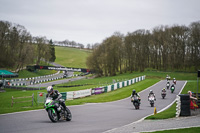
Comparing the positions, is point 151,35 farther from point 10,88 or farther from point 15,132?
point 15,132

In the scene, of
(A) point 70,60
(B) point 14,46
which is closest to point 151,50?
Answer: (B) point 14,46

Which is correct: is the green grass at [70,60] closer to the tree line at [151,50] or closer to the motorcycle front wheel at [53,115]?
the tree line at [151,50]

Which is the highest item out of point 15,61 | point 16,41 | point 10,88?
point 16,41

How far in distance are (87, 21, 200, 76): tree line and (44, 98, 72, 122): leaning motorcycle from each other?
62125mm

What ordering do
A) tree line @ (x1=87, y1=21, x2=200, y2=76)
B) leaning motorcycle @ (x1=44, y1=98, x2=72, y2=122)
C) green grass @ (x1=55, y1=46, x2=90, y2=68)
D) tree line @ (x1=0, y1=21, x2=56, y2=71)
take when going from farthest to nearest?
1. green grass @ (x1=55, y1=46, x2=90, y2=68)
2. tree line @ (x1=0, y1=21, x2=56, y2=71)
3. tree line @ (x1=87, y1=21, x2=200, y2=76)
4. leaning motorcycle @ (x1=44, y1=98, x2=72, y2=122)

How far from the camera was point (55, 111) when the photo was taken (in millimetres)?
11344

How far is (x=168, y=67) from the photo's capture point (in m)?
83.9

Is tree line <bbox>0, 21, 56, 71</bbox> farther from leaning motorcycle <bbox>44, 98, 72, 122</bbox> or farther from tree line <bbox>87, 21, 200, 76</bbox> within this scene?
leaning motorcycle <bbox>44, 98, 72, 122</bbox>

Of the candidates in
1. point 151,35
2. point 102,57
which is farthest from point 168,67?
point 102,57

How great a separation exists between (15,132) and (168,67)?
3144 inches

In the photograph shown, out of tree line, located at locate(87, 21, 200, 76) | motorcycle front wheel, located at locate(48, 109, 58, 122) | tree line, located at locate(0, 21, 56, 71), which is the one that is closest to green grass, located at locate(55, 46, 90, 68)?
tree line, located at locate(0, 21, 56, 71)

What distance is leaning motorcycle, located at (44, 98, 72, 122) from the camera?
10938 mm

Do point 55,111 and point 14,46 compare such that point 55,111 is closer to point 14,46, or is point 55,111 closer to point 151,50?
point 151,50

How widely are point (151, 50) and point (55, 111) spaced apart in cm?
7475
